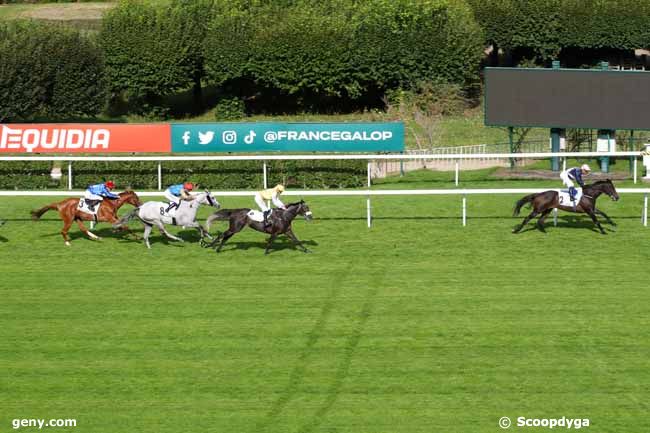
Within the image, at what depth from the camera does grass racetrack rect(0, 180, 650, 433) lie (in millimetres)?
10531

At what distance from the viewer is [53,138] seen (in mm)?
23141

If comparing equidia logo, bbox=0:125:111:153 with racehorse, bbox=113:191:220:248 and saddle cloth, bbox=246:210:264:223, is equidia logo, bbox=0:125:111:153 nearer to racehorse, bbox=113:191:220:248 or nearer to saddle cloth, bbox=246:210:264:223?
racehorse, bbox=113:191:220:248

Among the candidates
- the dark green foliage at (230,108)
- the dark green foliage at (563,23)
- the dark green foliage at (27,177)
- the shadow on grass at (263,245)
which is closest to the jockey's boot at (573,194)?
the shadow on grass at (263,245)

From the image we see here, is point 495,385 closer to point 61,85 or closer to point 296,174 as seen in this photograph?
point 296,174

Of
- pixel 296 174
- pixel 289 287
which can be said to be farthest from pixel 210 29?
pixel 289 287

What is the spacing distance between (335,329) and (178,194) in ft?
17.4

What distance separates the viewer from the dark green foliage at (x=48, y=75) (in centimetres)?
3584

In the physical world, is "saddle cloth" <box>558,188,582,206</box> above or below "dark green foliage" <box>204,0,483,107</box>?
below

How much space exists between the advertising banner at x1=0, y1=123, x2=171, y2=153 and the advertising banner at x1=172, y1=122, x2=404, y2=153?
1.30 feet

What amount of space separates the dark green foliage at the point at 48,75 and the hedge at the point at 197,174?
44.7 ft

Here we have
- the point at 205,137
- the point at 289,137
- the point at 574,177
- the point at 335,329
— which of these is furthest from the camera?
the point at 205,137

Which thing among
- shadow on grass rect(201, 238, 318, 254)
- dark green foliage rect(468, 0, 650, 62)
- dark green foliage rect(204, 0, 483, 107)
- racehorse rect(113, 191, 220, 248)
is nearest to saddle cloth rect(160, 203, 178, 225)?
racehorse rect(113, 191, 220, 248)

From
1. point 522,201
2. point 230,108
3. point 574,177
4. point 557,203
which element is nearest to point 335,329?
point 522,201

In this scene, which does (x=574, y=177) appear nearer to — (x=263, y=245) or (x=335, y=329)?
(x=263, y=245)
